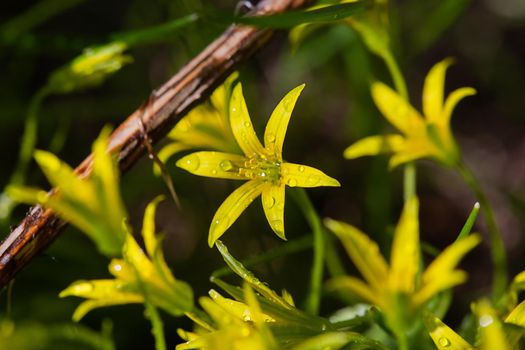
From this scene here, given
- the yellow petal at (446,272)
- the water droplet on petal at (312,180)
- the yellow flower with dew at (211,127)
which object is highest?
the yellow flower with dew at (211,127)

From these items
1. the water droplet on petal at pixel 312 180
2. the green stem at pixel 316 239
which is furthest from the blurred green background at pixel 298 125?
the water droplet on petal at pixel 312 180

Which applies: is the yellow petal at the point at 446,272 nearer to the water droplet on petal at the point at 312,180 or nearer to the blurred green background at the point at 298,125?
the water droplet on petal at the point at 312,180

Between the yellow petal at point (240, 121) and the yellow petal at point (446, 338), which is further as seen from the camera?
the yellow petal at point (240, 121)

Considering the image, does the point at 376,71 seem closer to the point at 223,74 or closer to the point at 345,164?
the point at 345,164

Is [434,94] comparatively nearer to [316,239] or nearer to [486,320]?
[316,239]

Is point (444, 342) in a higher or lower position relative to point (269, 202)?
lower

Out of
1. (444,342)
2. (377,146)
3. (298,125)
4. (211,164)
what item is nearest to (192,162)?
(211,164)

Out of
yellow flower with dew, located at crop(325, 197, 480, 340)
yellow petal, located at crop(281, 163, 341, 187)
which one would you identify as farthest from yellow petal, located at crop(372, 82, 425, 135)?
yellow flower with dew, located at crop(325, 197, 480, 340)
